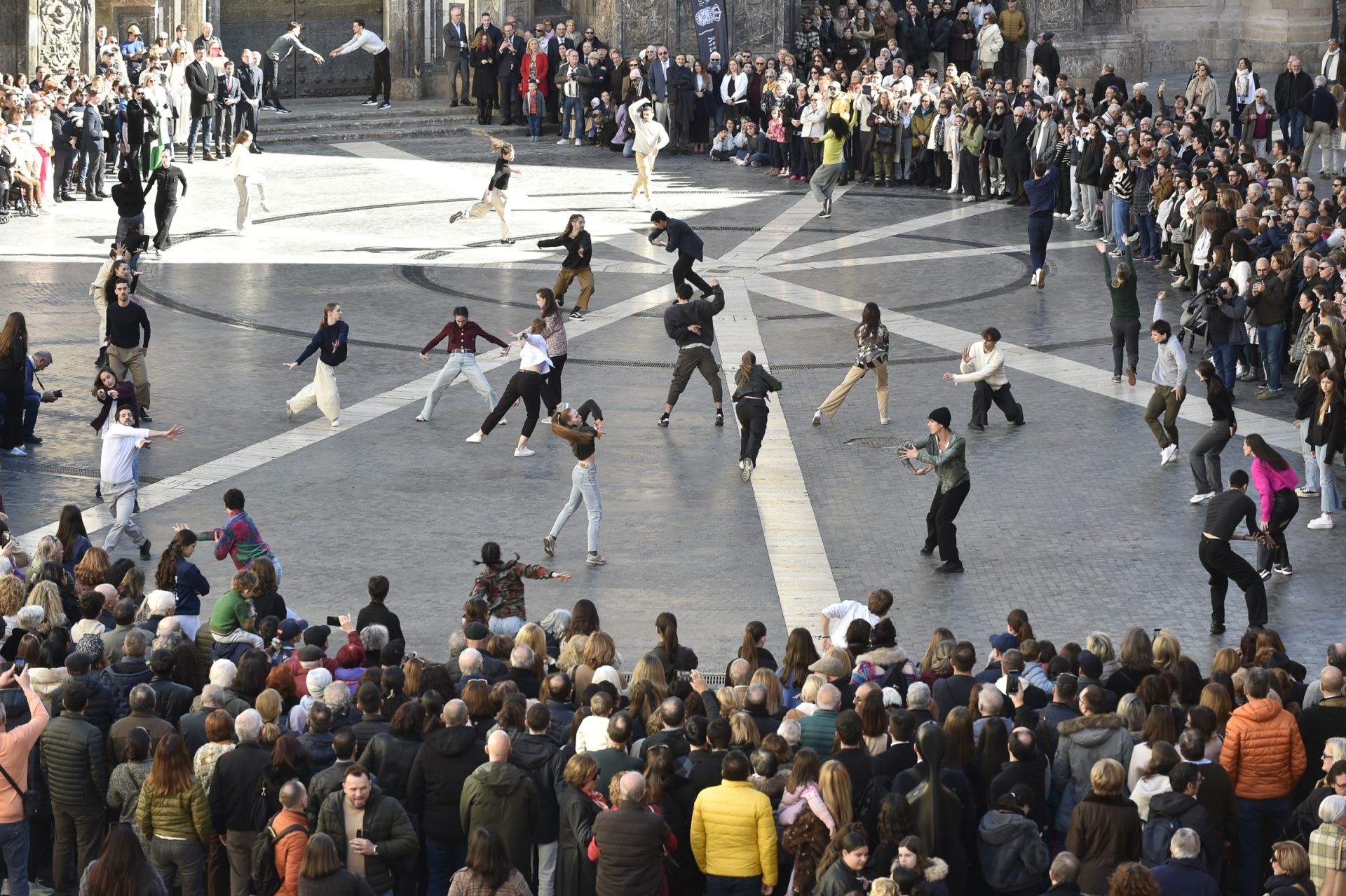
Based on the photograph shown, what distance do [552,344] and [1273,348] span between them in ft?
25.6

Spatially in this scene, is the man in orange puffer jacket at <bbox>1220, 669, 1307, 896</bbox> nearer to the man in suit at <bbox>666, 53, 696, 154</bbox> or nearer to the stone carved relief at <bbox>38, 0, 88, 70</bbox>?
the stone carved relief at <bbox>38, 0, 88, 70</bbox>

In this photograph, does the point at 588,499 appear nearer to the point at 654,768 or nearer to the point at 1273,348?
the point at 654,768

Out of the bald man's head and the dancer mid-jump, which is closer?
the bald man's head

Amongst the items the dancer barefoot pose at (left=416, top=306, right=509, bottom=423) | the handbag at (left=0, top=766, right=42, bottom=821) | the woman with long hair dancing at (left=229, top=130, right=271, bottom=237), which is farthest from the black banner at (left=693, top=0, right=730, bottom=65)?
the handbag at (left=0, top=766, right=42, bottom=821)

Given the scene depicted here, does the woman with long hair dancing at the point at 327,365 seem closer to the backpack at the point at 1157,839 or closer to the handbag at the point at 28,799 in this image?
the handbag at the point at 28,799

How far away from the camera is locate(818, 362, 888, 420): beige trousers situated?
1956cm

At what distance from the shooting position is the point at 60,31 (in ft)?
116

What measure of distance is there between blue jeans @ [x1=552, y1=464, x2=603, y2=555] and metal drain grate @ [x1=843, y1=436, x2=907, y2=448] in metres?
4.23

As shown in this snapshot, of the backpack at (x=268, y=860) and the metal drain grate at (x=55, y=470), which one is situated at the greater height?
the metal drain grate at (x=55, y=470)

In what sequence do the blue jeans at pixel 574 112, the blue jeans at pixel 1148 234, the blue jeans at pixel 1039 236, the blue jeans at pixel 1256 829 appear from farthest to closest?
the blue jeans at pixel 574 112 < the blue jeans at pixel 1148 234 < the blue jeans at pixel 1039 236 < the blue jeans at pixel 1256 829

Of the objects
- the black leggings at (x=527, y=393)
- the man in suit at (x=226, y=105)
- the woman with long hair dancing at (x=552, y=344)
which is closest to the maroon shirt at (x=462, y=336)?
the woman with long hair dancing at (x=552, y=344)

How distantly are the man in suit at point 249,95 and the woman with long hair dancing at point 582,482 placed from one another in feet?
76.5

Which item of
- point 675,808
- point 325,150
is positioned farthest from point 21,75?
point 675,808

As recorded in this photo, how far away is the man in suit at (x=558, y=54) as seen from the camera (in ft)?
134
